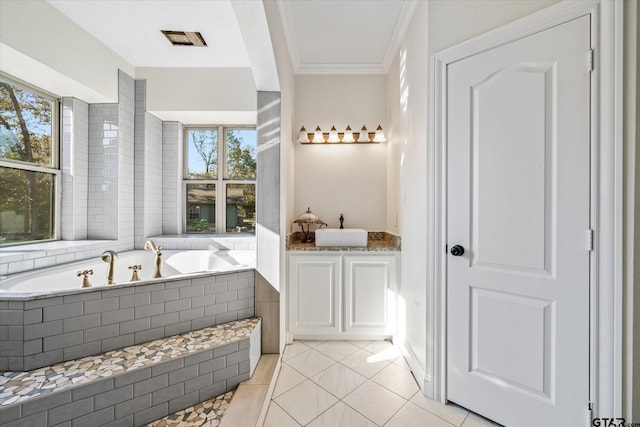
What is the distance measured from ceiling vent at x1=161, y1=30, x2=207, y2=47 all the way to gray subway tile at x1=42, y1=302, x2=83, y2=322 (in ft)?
7.60

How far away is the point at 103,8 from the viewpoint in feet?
7.11

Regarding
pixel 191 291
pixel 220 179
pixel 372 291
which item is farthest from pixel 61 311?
pixel 220 179

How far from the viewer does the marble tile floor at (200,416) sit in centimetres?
145

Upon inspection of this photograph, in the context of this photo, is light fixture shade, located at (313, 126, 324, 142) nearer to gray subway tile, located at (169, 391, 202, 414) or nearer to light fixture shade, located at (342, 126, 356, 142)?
light fixture shade, located at (342, 126, 356, 142)

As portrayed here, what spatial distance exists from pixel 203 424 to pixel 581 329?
190cm

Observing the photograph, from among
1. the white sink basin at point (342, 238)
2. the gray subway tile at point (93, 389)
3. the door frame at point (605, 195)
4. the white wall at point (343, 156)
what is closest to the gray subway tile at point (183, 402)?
the gray subway tile at point (93, 389)

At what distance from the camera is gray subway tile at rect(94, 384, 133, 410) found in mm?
1329

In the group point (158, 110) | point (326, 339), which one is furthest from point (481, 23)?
point (158, 110)

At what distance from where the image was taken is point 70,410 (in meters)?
1.26

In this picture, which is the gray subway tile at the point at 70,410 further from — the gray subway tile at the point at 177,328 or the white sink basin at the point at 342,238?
the white sink basin at the point at 342,238

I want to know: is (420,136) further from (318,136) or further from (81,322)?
(81,322)

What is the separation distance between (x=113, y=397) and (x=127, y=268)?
152 centimetres

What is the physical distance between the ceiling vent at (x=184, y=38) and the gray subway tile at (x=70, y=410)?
2.75 m

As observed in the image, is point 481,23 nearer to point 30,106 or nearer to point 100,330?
point 100,330
